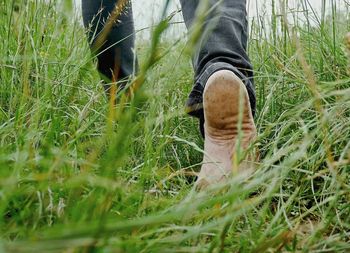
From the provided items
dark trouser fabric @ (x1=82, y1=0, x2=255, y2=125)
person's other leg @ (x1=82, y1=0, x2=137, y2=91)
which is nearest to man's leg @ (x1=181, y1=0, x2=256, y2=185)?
dark trouser fabric @ (x1=82, y1=0, x2=255, y2=125)

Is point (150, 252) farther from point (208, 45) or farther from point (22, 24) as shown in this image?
point (22, 24)

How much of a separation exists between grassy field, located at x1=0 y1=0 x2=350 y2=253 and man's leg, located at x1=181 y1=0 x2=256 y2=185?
0.22 feet

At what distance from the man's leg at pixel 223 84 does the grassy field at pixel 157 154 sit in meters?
0.07

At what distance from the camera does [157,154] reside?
2.90 ft

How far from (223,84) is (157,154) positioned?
1.26 feet

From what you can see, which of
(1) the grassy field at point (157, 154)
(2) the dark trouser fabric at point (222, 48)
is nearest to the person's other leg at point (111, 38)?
(1) the grassy field at point (157, 154)

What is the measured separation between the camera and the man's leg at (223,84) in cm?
123

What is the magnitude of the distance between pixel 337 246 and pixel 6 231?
1.29ft

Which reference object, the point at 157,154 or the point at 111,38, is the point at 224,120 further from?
the point at 111,38

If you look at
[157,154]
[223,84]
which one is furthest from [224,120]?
[157,154]

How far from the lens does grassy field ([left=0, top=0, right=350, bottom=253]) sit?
0.51 meters

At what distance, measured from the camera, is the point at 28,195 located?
69 cm

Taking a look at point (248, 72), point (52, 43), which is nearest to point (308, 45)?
point (248, 72)

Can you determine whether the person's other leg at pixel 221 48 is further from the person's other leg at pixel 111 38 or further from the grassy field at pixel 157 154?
the person's other leg at pixel 111 38
